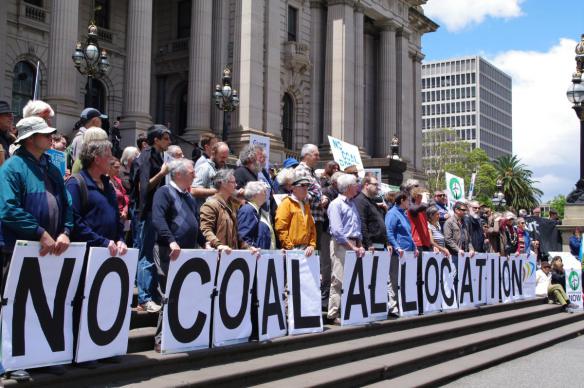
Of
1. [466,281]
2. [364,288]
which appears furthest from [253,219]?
[466,281]

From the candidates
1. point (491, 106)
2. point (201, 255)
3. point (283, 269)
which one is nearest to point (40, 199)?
point (201, 255)

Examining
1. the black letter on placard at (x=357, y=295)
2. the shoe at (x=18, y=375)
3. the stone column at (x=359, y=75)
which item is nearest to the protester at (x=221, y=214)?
the black letter on placard at (x=357, y=295)

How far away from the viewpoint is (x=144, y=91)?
86.3 ft

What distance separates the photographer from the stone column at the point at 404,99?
1761 inches

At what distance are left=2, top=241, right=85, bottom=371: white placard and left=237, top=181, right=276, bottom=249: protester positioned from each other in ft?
9.20

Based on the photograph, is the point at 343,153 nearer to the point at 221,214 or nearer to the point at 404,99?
the point at 221,214

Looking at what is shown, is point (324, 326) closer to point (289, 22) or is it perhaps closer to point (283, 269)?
point (283, 269)

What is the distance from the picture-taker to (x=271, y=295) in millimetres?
8031

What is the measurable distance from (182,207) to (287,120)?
3058cm

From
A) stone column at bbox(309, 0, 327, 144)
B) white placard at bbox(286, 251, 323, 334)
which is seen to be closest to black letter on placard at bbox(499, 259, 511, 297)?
white placard at bbox(286, 251, 323, 334)

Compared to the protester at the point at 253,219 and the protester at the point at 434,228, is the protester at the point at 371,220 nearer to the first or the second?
the protester at the point at 434,228

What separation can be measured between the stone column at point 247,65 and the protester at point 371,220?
19540mm

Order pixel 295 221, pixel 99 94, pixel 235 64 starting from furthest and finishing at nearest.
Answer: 1. pixel 99 94
2. pixel 235 64
3. pixel 295 221

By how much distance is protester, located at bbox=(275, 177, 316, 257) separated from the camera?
902 centimetres
